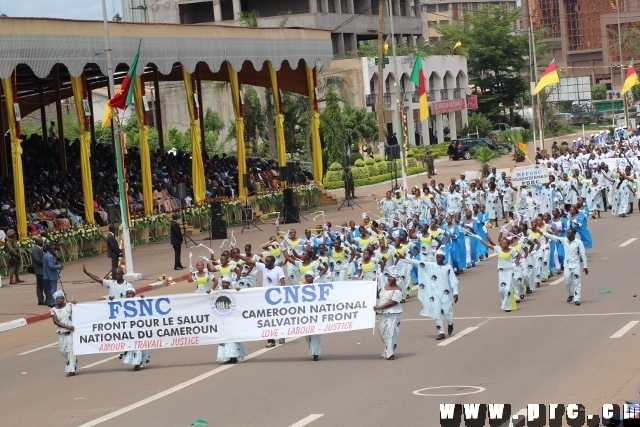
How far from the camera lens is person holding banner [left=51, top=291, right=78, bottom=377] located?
1852cm

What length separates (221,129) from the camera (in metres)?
71.5

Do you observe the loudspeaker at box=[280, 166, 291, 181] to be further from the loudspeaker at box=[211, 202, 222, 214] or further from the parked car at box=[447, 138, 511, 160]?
the parked car at box=[447, 138, 511, 160]

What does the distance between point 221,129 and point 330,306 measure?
53.7 m

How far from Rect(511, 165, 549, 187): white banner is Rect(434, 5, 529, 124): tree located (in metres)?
50.8

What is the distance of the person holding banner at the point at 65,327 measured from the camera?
18.5 m

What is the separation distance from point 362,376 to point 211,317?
9.35ft

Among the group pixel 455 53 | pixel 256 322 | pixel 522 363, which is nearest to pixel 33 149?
pixel 256 322

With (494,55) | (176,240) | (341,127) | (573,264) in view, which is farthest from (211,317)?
(494,55)

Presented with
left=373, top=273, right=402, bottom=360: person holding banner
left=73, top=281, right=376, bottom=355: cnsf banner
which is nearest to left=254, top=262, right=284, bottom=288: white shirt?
left=73, top=281, right=376, bottom=355: cnsf banner

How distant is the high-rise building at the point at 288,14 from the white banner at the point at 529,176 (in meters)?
40.0

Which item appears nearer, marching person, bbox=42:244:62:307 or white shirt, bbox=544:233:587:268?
white shirt, bbox=544:233:587:268

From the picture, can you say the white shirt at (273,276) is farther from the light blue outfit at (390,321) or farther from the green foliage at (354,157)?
the green foliage at (354,157)

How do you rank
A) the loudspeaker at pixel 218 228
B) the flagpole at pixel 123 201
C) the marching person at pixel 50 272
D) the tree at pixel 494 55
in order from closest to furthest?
the marching person at pixel 50 272 → the flagpole at pixel 123 201 → the loudspeaker at pixel 218 228 → the tree at pixel 494 55

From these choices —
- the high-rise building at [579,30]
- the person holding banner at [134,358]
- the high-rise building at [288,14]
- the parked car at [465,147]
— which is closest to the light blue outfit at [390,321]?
the person holding banner at [134,358]
